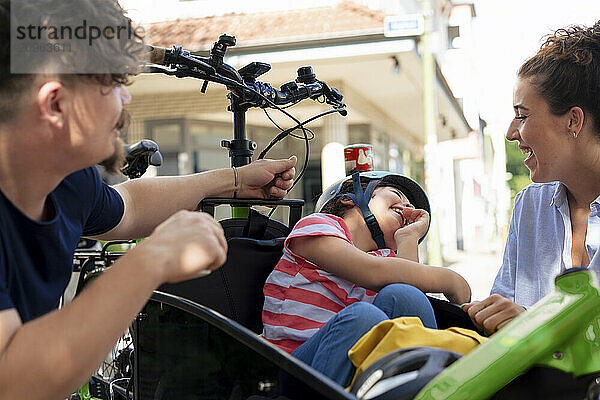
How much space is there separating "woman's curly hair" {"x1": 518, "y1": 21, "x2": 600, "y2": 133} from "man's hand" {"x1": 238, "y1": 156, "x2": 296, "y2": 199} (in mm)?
934

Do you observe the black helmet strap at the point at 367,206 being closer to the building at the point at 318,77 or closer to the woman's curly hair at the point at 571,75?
the woman's curly hair at the point at 571,75

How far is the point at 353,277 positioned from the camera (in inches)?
76.0

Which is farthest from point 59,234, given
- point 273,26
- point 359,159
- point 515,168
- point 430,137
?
point 515,168

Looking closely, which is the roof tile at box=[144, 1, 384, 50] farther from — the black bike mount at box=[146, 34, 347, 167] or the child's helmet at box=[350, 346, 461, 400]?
the child's helmet at box=[350, 346, 461, 400]

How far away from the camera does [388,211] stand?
7.51ft

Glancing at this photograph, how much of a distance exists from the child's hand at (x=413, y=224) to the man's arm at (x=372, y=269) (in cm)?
24

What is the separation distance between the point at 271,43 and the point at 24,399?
25.3 ft

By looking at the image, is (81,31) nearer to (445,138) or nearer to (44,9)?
(44,9)

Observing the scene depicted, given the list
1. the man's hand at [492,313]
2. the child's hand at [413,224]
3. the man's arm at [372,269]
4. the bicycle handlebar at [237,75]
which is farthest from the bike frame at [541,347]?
the bicycle handlebar at [237,75]

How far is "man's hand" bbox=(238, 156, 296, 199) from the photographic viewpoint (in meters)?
2.18

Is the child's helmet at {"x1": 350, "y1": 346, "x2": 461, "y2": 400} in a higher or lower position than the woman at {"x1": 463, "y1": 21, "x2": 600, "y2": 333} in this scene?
lower

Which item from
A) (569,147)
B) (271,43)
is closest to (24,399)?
(569,147)

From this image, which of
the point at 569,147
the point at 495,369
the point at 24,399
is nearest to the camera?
the point at 24,399

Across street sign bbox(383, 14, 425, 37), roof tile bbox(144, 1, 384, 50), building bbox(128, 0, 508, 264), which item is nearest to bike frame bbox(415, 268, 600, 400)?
building bbox(128, 0, 508, 264)
